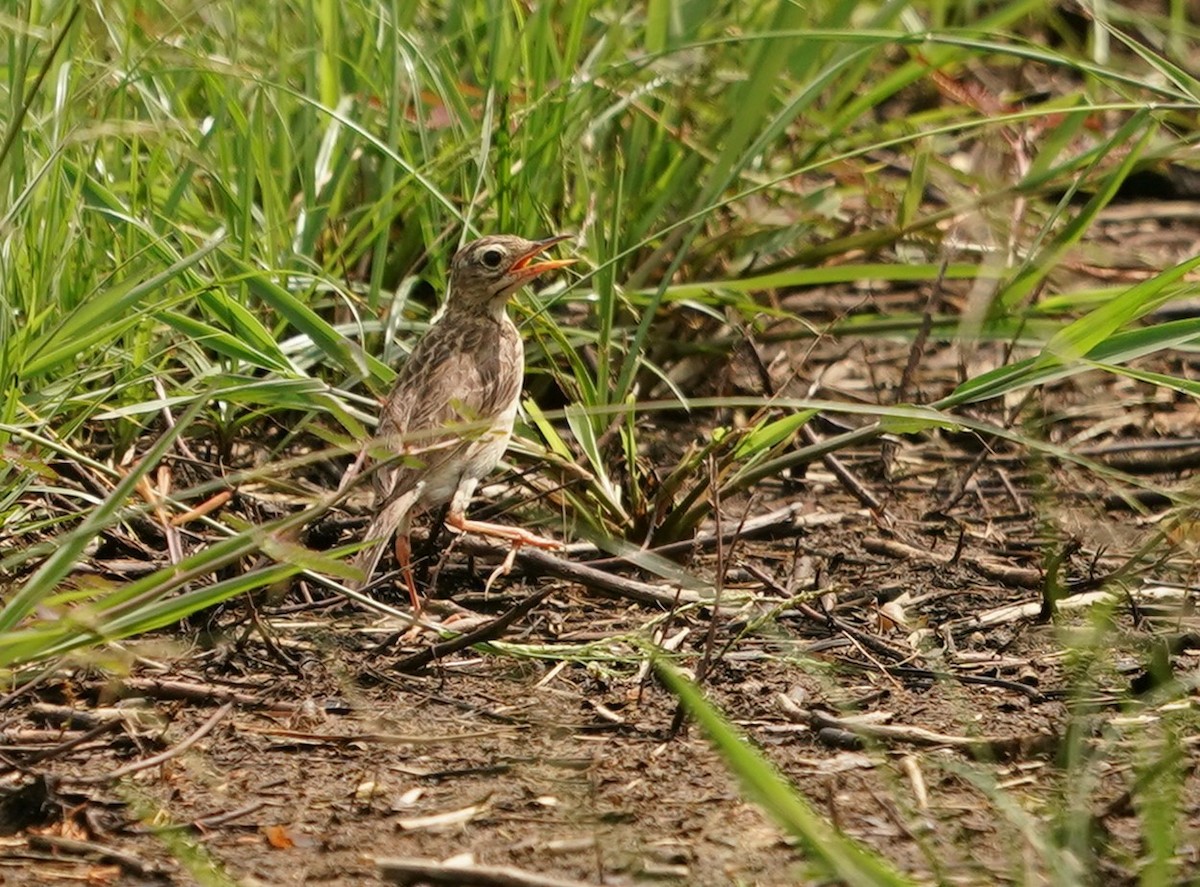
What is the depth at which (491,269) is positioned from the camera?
545 centimetres

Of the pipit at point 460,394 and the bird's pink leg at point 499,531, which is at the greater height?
the pipit at point 460,394

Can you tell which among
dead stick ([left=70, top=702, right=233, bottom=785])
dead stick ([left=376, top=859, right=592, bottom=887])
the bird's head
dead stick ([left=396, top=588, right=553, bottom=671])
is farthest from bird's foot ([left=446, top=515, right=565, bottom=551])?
dead stick ([left=376, top=859, right=592, bottom=887])

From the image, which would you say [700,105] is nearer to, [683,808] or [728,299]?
[728,299]

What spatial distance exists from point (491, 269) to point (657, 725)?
187 centimetres

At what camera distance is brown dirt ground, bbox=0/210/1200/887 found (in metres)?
3.43

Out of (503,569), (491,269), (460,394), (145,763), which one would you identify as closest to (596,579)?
(503,569)

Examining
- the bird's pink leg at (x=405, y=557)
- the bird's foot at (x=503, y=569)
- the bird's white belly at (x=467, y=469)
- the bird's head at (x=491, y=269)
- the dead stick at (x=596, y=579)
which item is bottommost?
the bird's pink leg at (x=405, y=557)

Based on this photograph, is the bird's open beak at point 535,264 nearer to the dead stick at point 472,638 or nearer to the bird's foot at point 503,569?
the bird's foot at point 503,569

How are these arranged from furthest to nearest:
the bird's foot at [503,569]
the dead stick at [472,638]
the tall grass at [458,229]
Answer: the bird's foot at [503,569] → the tall grass at [458,229] → the dead stick at [472,638]

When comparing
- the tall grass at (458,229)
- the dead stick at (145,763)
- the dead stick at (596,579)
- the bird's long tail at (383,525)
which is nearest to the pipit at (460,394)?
the bird's long tail at (383,525)

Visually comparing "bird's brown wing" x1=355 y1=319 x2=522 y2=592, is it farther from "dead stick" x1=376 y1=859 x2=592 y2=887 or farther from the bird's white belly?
"dead stick" x1=376 y1=859 x2=592 y2=887

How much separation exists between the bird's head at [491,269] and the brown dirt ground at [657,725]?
85 cm

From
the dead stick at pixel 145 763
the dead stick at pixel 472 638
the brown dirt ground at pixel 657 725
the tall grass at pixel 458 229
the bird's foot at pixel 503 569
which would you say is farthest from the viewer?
the bird's foot at pixel 503 569

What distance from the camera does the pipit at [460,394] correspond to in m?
4.82
